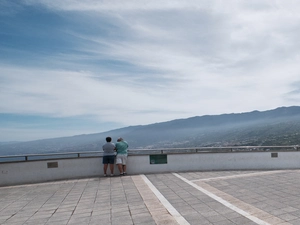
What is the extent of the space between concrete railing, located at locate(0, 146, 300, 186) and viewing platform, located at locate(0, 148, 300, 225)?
39mm

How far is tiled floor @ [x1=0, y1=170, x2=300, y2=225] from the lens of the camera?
16.3 ft

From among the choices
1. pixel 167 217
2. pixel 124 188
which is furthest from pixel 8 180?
pixel 167 217

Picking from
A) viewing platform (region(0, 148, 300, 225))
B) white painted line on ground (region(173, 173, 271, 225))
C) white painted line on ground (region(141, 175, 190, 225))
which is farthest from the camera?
viewing platform (region(0, 148, 300, 225))

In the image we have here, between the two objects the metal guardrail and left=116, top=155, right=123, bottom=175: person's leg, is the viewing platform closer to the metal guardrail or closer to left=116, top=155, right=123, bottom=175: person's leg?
the metal guardrail

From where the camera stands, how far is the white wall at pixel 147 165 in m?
9.65

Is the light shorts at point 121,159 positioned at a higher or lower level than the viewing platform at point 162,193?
higher

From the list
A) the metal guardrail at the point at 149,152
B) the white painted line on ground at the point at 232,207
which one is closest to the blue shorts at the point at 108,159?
the metal guardrail at the point at 149,152

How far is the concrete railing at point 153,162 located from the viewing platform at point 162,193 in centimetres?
4

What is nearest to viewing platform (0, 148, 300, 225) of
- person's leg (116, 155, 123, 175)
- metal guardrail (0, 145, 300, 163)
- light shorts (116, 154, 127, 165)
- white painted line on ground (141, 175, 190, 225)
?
white painted line on ground (141, 175, 190, 225)

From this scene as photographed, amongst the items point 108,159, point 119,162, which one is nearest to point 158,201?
point 119,162

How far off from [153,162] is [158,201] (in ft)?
15.7

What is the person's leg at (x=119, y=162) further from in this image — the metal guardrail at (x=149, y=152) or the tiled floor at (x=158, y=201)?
the tiled floor at (x=158, y=201)

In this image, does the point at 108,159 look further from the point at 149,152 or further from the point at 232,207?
the point at 232,207

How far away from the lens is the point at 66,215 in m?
5.45
